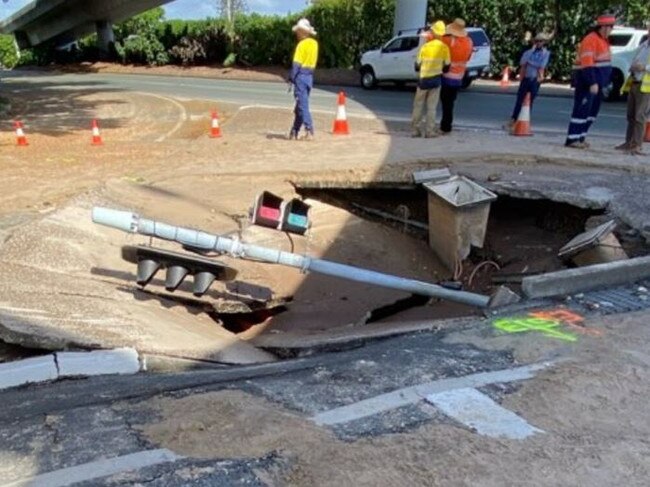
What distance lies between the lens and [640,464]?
2.80m

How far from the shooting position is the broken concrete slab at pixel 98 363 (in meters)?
3.73

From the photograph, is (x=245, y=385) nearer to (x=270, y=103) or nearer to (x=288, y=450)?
(x=288, y=450)

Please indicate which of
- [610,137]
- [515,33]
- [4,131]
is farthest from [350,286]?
[515,33]

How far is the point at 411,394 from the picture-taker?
3336 mm

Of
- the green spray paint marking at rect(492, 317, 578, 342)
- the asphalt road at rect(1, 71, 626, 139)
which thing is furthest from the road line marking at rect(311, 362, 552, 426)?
the asphalt road at rect(1, 71, 626, 139)

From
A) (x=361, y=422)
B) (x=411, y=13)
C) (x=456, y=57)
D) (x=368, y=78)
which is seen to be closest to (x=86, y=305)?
(x=361, y=422)

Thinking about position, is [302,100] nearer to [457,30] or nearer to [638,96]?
[457,30]

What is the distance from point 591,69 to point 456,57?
2.37 metres

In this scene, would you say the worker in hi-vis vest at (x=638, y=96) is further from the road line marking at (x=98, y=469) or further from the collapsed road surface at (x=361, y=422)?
the road line marking at (x=98, y=469)

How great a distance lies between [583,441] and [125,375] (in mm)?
2521

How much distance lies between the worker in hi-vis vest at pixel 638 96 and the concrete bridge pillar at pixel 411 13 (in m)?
15.8

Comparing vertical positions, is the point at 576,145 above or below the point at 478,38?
below

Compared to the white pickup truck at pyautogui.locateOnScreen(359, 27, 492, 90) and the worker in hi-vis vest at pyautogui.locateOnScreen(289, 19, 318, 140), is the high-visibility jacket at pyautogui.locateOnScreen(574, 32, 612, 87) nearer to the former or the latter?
the worker in hi-vis vest at pyautogui.locateOnScreen(289, 19, 318, 140)

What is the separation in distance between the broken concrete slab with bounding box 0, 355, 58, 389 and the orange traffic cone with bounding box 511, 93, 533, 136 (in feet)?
32.7
